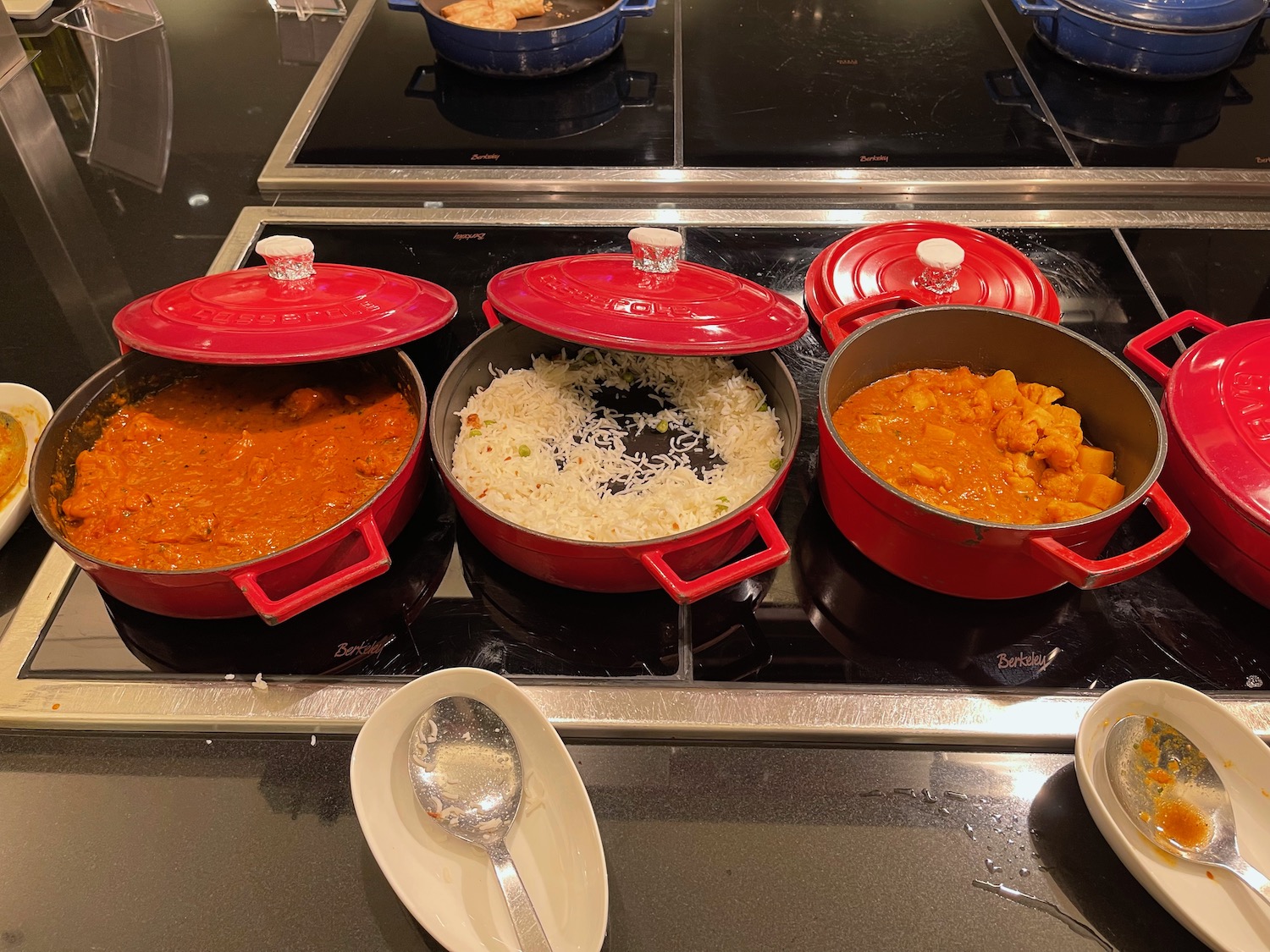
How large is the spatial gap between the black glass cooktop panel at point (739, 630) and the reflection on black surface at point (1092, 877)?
0.17 m

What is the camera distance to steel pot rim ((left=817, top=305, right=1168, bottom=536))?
109 cm

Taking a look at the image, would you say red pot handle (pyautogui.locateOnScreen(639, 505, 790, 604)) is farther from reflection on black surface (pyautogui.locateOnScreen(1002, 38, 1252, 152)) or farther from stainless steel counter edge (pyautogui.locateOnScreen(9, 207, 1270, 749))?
reflection on black surface (pyautogui.locateOnScreen(1002, 38, 1252, 152))

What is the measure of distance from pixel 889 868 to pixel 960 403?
773 millimetres

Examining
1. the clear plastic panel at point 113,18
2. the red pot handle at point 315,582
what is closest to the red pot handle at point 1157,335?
the red pot handle at point 315,582

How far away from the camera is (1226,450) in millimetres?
1227

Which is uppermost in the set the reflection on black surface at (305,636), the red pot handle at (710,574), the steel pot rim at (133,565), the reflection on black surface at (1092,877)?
the steel pot rim at (133,565)

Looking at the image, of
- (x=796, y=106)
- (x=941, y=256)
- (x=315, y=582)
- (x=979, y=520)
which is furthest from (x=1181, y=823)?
(x=796, y=106)

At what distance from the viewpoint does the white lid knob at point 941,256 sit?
1572 millimetres

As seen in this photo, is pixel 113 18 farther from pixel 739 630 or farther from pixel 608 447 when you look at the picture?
pixel 739 630

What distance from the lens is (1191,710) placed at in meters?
1.07

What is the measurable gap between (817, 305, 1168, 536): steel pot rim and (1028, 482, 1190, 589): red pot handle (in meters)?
0.03

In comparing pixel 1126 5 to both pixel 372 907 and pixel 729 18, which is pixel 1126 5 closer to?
pixel 729 18

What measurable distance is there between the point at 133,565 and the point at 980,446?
52.2 inches

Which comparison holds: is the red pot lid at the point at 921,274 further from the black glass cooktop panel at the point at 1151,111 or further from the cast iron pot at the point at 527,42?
the cast iron pot at the point at 527,42
